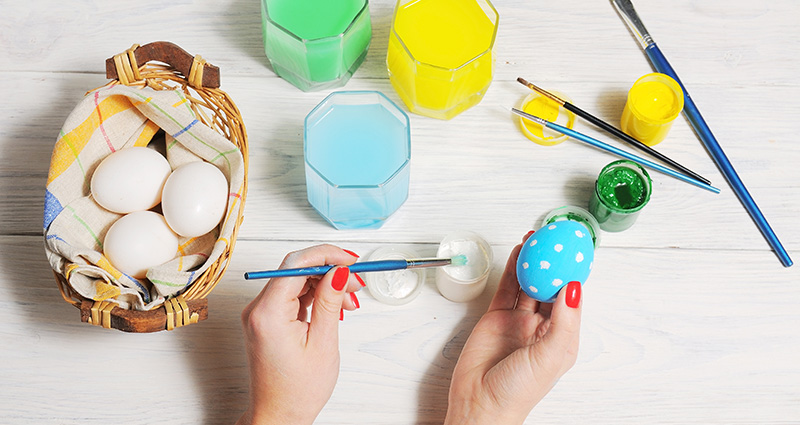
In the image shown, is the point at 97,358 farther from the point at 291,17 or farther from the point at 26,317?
the point at 291,17

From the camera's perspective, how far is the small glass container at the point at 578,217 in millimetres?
930

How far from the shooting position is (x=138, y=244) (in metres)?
0.78

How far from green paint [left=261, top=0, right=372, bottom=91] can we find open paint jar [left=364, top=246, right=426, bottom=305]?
11.0 inches

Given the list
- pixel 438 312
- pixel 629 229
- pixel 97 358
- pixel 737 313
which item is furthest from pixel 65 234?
pixel 737 313

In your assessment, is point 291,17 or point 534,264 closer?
point 534,264

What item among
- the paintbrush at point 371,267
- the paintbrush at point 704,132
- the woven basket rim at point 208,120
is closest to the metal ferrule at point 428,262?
the paintbrush at point 371,267

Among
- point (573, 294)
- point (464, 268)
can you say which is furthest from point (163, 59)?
point (573, 294)

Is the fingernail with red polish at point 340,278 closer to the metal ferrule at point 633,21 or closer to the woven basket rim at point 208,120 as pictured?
the woven basket rim at point 208,120

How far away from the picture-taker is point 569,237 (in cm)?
78

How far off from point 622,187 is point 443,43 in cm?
33

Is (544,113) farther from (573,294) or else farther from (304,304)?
(304,304)

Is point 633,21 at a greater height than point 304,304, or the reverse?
point 633,21

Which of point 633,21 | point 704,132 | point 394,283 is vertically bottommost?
point 394,283

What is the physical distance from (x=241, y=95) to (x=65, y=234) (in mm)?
338
